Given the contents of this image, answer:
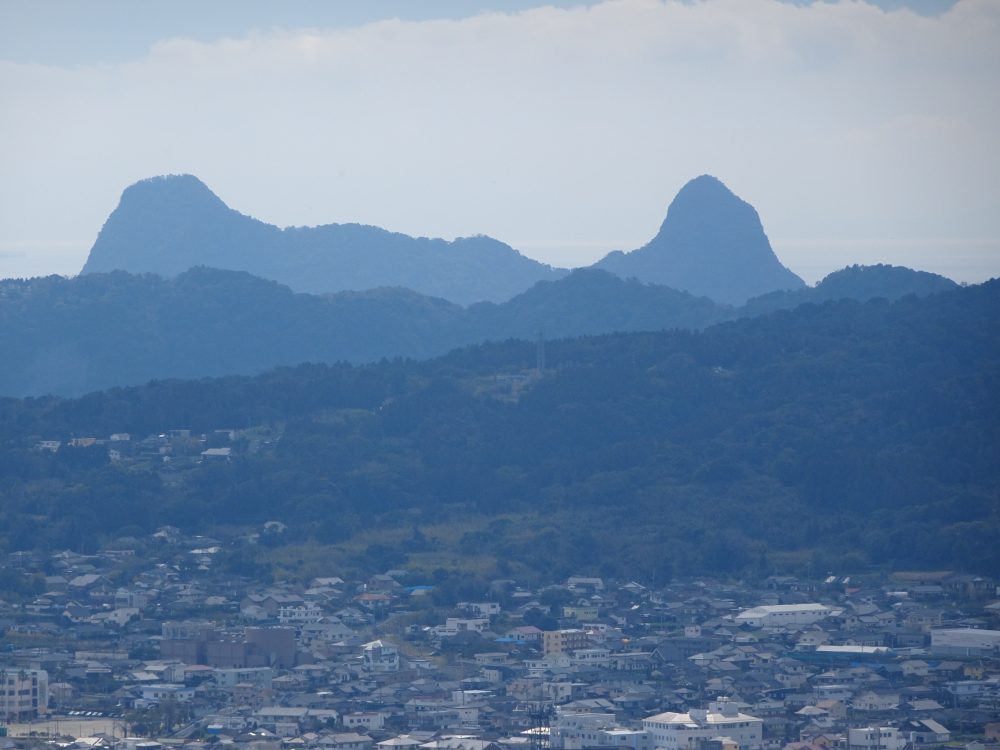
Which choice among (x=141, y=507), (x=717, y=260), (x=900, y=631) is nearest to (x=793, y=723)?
(x=900, y=631)

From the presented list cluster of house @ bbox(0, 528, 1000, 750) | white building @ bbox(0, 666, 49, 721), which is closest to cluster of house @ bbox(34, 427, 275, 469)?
cluster of house @ bbox(0, 528, 1000, 750)

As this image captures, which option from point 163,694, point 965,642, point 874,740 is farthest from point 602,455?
point 874,740

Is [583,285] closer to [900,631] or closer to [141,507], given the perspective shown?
[141,507]

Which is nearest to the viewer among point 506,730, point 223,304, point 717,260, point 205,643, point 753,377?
point 506,730

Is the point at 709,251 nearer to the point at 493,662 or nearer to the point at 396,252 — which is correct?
the point at 396,252

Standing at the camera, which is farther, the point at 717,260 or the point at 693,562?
the point at 717,260

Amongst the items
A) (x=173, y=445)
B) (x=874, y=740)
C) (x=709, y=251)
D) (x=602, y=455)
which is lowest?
(x=874, y=740)
